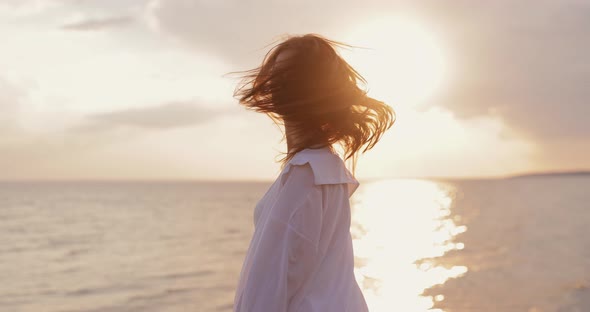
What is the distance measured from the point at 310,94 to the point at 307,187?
30 centimetres

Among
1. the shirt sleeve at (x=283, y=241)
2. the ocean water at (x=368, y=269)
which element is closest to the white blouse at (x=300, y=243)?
the shirt sleeve at (x=283, y=241)

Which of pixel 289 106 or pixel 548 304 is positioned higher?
pixel 289 106

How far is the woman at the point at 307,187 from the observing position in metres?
1.79

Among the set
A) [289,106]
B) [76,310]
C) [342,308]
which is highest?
[289,106]

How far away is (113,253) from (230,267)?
422 inches

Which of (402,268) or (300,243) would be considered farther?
(402,268)

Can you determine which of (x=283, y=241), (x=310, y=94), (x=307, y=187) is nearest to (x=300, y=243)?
(x=283, y=241)

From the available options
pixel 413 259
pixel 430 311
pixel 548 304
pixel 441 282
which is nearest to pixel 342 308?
pixel 430 311

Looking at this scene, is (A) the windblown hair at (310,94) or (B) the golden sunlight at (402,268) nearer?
(A) the windblown hair at (310,94)

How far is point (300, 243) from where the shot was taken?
5.90ft

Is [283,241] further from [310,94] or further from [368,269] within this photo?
[368,269]

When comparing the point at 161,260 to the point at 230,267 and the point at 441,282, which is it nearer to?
the point at 230,267

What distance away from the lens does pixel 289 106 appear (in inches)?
73.2

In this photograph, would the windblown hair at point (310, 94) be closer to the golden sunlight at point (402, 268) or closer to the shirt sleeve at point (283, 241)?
the shirt sleeve at point (283, 241)
